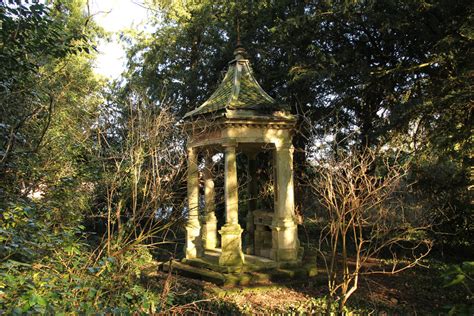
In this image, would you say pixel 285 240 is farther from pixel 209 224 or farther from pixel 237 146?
pixel 209 224

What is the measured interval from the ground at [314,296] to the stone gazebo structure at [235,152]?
998 millimetres

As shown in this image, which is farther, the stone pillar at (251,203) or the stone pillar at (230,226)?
the stone pillar at (251,203)

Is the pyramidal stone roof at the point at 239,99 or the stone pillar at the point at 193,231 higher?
the pyramidal stone roof at the point at 239,99

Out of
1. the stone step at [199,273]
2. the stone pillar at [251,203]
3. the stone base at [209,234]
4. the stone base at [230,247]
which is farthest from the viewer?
the stone pillar at [251,203]

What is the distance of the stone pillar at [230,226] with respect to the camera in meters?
10.0

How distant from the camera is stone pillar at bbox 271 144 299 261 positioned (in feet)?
34.3

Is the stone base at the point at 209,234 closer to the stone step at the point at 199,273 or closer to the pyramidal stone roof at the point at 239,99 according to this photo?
the stone step at the point at 199,273

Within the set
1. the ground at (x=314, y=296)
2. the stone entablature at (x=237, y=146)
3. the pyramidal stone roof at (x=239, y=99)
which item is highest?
the pyramidal stone roof at (x=239, y=99)

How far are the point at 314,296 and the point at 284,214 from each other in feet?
8.41

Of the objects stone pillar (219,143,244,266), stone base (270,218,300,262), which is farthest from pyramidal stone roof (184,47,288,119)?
stone base (270,218,300,262)

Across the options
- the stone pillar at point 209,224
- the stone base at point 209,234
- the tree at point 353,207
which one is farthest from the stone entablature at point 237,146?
the tree at point 353,207

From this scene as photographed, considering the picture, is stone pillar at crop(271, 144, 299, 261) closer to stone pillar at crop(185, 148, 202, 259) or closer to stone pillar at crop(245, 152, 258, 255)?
stone pillar at crop(245, 152, 258, 255)

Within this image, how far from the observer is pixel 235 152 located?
10.6 m

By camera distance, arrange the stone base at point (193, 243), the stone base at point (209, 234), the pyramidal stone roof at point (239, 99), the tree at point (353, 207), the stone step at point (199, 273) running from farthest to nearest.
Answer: the stone base at point (209, 234) < the stone base at point (193, 243) < the pyramidal stone roof at point (239, 99) < the stone step at point (199, 273) < the tree at point (353, 207)
